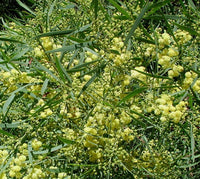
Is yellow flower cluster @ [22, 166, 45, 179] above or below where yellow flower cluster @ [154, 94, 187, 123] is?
below

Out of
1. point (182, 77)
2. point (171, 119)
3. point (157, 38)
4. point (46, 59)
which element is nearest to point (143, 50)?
point (157, 38)

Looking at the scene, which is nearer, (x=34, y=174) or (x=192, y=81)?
(x=34, y=174)

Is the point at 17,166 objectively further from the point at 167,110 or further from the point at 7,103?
the point at 167,110

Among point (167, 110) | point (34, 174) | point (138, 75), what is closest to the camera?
point (34, 174)

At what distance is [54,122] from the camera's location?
1444 millimetres

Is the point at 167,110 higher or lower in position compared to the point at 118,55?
lower

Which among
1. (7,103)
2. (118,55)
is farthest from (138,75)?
(7,103)

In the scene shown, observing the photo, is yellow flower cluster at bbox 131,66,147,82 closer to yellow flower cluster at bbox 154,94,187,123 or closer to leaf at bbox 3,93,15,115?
yellow flower cluster at bbox 154,94,187,123

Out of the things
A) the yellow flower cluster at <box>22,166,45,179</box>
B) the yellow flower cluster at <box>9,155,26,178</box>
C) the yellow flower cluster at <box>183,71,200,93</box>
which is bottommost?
the yellow flower cluster at <box>22,166,45,179</box>

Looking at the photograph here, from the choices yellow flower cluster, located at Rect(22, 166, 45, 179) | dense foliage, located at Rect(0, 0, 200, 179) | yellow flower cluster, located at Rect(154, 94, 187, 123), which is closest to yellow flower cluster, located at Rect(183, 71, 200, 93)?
dense foliage, located at Rect(0, 0, 200, 179)

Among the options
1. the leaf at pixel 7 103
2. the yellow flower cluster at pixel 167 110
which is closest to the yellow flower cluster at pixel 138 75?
the yellow flower cluster at pixel 167 110

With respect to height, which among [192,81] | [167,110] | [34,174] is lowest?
[34,174]

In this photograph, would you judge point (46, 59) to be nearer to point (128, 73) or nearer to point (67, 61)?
point (67, 61)

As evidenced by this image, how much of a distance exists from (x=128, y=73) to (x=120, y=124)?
28 cm
